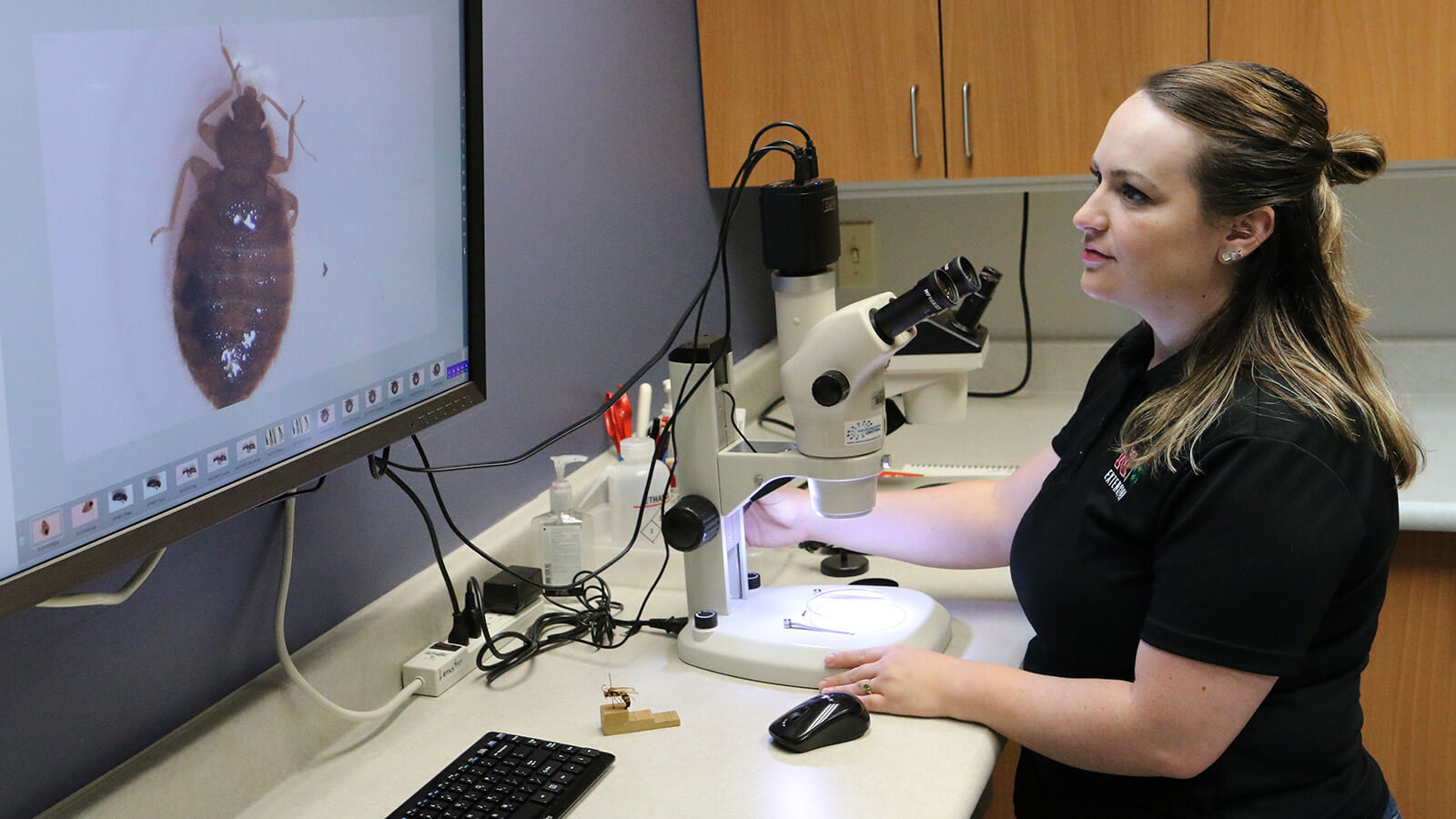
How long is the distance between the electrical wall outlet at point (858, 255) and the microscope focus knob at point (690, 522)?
1.41m

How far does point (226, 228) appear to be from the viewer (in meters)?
0.90

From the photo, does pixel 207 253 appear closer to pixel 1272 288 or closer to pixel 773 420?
pixel 1272 288

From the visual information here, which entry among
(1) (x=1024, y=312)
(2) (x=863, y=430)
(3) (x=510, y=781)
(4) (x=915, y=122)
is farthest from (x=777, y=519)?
(1) (x=1024, y=312)

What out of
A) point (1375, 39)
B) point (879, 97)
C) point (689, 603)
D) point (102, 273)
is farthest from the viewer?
point (879, 97)

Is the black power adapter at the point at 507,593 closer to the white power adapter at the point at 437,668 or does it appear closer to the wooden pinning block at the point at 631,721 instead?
the white power adapter at the point at 437,668

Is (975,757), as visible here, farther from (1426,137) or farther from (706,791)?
(1426,137)

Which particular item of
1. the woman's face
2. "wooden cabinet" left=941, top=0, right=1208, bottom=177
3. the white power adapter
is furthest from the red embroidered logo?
"wooden cabinet" left=941, top=0, right=1208, bottom=177

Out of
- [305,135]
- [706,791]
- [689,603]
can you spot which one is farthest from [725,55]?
[706,791]

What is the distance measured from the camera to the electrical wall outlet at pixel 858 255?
2635 mm

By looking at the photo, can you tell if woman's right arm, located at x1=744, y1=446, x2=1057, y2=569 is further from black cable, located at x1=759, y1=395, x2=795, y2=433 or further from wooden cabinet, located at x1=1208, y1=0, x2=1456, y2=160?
wooden cabinet, located at x1=1208, y1=0, x2=1456, y2=160

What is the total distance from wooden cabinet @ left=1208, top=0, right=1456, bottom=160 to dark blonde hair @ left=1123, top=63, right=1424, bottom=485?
832 millimetres

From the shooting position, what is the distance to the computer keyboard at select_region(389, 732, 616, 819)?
1.02 metres

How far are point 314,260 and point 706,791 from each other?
1.87ft

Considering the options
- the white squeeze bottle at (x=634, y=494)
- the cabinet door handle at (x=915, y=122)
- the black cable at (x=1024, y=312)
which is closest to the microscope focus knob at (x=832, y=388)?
the white squeeze bottle at (x=634, y=494)
